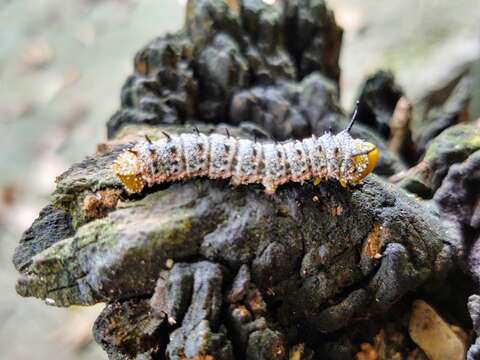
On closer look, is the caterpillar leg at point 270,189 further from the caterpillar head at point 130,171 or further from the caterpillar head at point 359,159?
the caterpillar head at point 130,171

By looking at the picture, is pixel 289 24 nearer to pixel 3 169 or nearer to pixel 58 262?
pixel 58 262

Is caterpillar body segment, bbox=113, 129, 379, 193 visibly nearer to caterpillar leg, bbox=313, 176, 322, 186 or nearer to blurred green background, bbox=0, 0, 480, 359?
caterpillar leg, bbox=313, 176, 322, 186

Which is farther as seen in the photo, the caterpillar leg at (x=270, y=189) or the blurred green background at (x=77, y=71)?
the blurred green background at (x=77, y=71)

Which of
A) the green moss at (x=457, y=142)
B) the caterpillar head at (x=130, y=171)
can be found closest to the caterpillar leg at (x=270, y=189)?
the caterpillar head at (x=130, y=171)

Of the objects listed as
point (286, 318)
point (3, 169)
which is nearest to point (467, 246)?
point (286, 318)

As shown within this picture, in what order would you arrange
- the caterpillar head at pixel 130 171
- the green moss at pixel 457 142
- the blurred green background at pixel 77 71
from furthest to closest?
the blurred green background at pixel 77 71 → the green moss at pixel 457 142 → the caterpillar head at pixel 130 171

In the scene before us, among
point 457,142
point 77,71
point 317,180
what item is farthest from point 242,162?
point 77,71

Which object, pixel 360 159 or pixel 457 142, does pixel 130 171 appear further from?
pixel 457 142

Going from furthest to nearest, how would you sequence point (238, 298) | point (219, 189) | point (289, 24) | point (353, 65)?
point (353, 65), point (289, 24), point (219, 189), point (238, 298)
